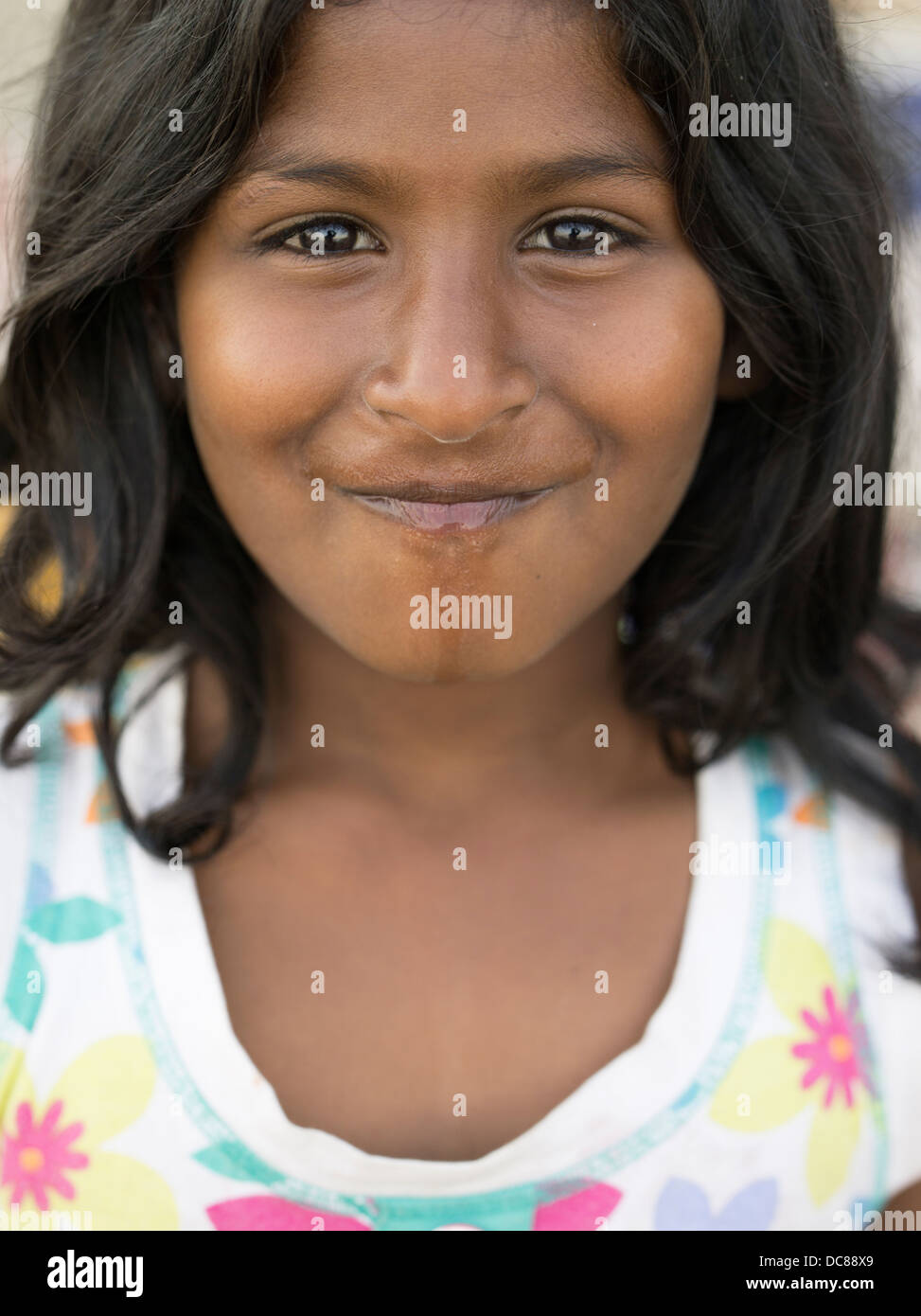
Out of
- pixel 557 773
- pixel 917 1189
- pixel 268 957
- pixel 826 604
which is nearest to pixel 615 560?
pixel 557 773

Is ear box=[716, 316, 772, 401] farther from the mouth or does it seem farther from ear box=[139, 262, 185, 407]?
ear box=[139, 262, 185, 407]

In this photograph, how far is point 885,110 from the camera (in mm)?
1629

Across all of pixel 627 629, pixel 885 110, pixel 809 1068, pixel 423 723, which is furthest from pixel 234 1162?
pixel 885 110

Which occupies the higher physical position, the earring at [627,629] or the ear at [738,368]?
the ear at [738,368]

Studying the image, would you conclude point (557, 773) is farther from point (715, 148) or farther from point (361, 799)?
point (715, 148)

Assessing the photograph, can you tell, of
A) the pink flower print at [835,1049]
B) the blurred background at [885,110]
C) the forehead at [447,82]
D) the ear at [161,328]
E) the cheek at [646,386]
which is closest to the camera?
the forehead at [447,82]

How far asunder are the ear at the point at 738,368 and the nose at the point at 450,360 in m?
0.37

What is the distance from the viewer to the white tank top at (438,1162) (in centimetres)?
134

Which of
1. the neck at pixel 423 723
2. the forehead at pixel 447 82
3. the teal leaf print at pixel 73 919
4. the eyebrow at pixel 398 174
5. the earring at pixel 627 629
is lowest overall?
the teal leaf print at pixel 73 919

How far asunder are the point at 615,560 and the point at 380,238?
0.40 metres

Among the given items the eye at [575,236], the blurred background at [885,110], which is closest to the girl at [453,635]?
the eye at [575,236]

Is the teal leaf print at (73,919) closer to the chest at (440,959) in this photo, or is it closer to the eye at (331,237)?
the chest at (440,959)

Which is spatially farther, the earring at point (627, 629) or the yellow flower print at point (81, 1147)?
the earring at point (627, 629)

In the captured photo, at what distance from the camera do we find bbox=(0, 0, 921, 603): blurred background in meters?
1.58
